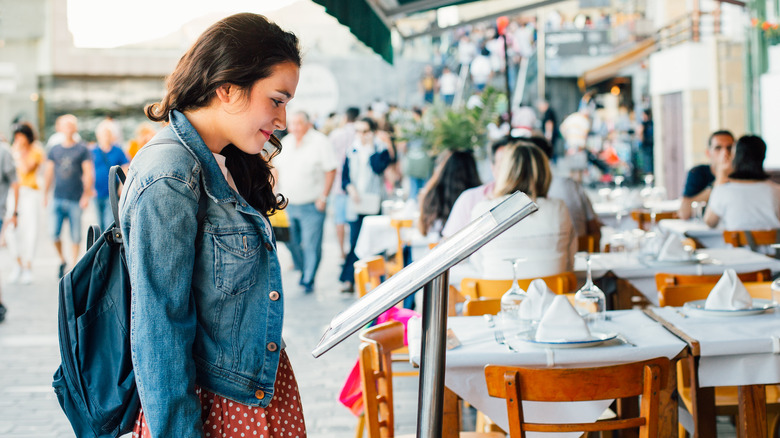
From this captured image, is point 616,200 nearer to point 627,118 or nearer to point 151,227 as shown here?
point 151,227

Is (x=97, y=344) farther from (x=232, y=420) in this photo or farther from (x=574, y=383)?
(x=574, y=383)

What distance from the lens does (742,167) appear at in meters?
6.22

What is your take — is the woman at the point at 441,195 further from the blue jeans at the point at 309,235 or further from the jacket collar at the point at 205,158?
the jacket collar at the point at 205,158

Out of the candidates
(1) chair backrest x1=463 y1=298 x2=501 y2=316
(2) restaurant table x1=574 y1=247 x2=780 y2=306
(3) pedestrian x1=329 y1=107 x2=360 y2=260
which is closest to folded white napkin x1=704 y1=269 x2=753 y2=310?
(1) chair backrest x1=463 y1=298 x2=501 y2=316

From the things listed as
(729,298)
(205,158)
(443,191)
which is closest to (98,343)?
(205,158)

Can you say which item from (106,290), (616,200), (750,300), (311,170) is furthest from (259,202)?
(616,200)

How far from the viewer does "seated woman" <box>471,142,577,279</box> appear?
14.5 feet

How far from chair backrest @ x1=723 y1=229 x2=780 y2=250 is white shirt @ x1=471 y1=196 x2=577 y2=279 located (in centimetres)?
172

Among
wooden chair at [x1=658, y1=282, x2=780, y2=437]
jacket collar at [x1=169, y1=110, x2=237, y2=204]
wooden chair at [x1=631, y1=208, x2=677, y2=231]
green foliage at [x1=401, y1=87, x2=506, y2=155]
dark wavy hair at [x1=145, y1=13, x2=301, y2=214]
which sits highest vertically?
green foliage at [x1=401, y1=87, x2=506, y2=155]

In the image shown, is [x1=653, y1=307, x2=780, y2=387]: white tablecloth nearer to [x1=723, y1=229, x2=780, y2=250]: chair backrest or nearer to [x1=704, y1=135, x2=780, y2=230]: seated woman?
[x1=723, y1=229, x2=780, y2=250]: chair backrest

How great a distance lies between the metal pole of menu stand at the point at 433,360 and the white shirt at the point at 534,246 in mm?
3078

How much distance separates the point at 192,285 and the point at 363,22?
16.2ft

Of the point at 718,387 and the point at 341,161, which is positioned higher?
the point at 341,161

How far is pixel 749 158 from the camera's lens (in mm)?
6168
